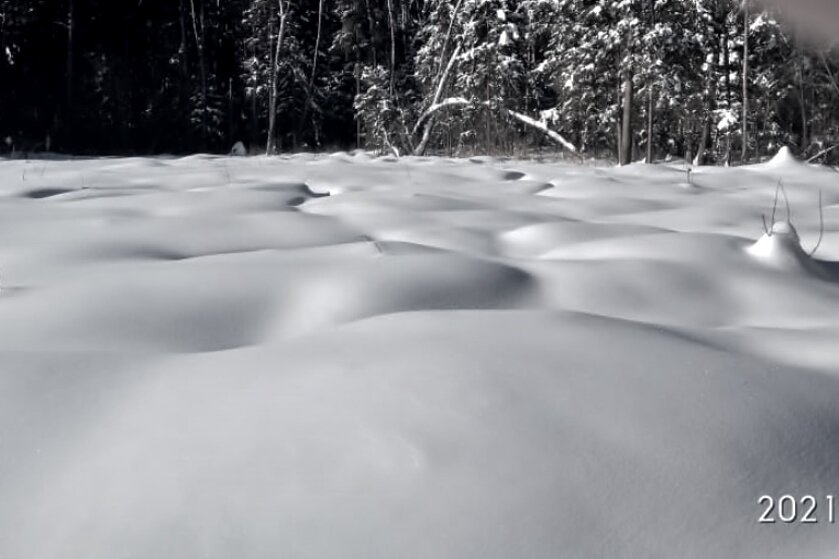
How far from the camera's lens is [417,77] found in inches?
1016

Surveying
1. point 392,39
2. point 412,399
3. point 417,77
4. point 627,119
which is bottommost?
point 412,399

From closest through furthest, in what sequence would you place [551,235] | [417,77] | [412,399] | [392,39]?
1. [412,399]
2. [551,235]
3. [392,39]
4. [417,77]

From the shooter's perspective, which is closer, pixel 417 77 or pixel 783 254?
pixel 783 254

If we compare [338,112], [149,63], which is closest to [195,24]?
[149,63]

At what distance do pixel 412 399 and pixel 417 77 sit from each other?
25.4m

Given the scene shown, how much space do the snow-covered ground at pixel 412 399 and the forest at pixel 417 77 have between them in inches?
500

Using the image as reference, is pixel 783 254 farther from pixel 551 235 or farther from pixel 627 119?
pixel 627 119

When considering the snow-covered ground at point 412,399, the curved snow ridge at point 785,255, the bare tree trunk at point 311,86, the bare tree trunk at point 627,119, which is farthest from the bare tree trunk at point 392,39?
the snow-covered ground at point 412,399

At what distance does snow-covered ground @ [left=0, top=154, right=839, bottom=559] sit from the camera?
1.08 meters

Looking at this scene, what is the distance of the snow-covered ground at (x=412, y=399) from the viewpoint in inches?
42.4

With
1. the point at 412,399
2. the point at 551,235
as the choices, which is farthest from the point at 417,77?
the point at 412,399

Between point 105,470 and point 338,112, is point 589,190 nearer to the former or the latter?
point 105,470

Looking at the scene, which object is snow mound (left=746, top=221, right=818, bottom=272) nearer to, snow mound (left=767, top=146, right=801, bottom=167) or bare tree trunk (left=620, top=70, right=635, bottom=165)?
snow mound (left=767, top=146, right=801, bottom=167)

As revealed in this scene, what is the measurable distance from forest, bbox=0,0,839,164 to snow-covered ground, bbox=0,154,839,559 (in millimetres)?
12708
